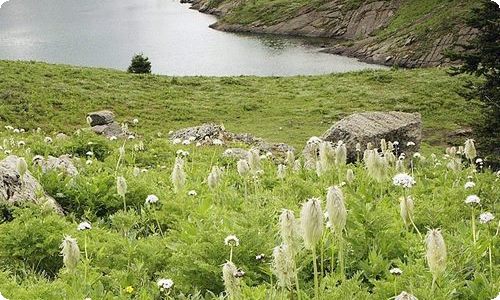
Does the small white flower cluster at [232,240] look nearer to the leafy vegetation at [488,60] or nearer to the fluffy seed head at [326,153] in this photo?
the fluffy seed head at [326,153]

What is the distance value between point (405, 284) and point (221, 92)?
4443 cm

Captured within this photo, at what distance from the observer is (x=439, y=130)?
3959cm

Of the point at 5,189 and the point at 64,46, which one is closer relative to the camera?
the point at 5,189

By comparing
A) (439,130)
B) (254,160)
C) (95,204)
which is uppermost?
(254,160)

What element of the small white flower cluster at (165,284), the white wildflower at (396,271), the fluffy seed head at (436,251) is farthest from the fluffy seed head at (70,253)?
the fluffy seed head at (436,251)

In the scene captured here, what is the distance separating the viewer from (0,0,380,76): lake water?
8800cm

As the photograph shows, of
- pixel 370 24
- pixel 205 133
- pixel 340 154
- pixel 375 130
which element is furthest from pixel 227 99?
pixel 370 24

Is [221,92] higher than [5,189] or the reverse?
the reverse

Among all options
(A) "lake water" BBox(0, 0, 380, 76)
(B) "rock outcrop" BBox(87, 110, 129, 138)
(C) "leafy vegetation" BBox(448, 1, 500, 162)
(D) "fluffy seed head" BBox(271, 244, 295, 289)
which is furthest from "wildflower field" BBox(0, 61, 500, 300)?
(A) "lake water" BBox(0, 0, 380, 76)

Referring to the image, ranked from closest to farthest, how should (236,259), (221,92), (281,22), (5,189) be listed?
1. (236,259)
2. (5,189)
3. (221,92)
4. (281,22)

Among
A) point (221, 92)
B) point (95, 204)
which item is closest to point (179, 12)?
point (221, 92)

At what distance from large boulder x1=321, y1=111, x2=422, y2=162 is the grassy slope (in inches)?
463

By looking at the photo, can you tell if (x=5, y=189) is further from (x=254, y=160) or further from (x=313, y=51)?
(x=313, y=51)

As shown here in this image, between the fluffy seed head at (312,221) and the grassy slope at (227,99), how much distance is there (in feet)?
98.2
